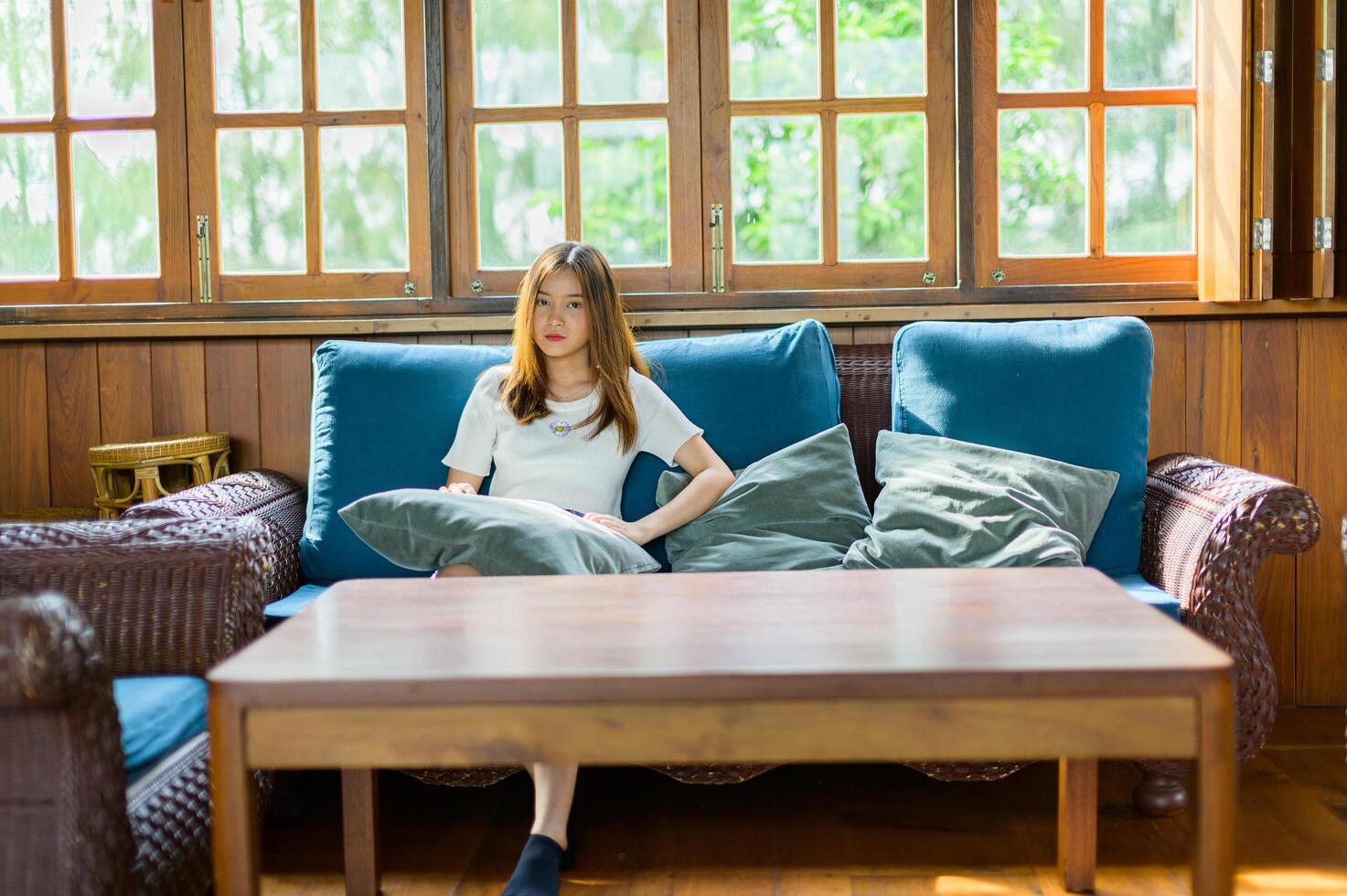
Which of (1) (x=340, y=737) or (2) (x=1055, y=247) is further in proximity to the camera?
(2) (x=1055, y=247)

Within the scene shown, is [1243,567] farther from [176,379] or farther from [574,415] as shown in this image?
[176,379]

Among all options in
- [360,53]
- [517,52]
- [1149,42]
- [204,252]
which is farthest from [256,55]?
[1149,42]

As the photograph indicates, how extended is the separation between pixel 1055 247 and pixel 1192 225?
31cm

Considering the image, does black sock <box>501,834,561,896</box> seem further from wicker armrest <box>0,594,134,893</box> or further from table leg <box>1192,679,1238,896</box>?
table leg <box>1192,679,1238,896</box>

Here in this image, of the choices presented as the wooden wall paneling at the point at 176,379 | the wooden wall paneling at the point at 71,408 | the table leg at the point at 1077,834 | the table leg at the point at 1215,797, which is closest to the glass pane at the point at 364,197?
the wooden wall paneling at the point at 176,379

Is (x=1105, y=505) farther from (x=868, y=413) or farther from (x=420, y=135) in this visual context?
(x=420, y=135)

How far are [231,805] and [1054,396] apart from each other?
168 centimetres

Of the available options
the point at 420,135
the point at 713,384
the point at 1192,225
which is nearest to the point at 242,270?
the point at 420,135

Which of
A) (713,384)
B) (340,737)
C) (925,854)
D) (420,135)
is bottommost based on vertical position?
(925,854)

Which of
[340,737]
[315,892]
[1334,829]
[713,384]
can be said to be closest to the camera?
[340,737]

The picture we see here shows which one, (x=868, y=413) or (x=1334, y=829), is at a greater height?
(x=868, y=413)

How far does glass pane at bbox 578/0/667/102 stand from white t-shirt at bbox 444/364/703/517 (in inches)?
29.7

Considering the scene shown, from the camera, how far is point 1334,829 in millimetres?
1924

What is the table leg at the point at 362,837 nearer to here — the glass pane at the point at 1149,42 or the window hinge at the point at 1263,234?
the window hinge at the point at 1263,234
